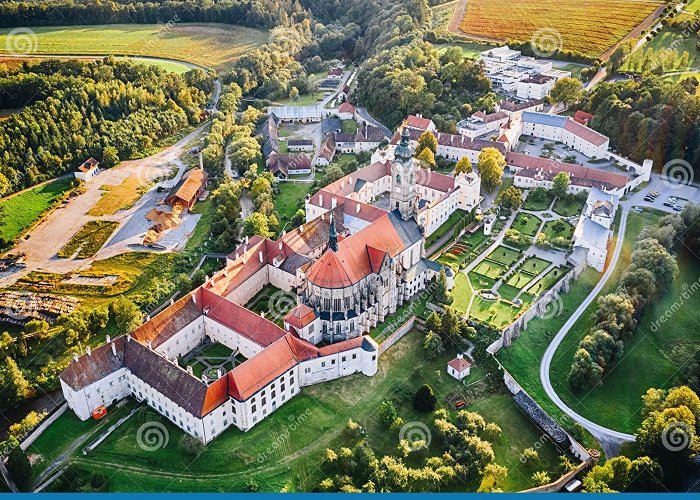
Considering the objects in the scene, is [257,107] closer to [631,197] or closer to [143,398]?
[631,197]

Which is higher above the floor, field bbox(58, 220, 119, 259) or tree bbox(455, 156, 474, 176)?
tree bbox(455, 156, 474, 176)

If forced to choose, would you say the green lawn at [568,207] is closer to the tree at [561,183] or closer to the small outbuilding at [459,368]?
the tree at [561,183]

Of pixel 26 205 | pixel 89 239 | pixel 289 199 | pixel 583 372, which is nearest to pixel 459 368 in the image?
pixel 583 372

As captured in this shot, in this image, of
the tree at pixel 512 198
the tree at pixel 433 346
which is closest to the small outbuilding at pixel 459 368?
the tree at pixel 433 346

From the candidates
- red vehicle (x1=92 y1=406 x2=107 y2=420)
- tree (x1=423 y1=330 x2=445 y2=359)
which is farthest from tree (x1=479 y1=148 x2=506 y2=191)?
red vehicle (x1=92 y1=406 x2=107 y2=420)

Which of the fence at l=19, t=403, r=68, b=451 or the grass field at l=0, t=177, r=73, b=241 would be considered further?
the grass field at l=0, t=177, r=73, b=241

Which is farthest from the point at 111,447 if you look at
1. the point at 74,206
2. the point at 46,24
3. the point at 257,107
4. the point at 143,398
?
the point at 46,24

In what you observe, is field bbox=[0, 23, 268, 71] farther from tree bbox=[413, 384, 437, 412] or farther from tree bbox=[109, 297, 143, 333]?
tree bbox=[413, 384, 437, 412]

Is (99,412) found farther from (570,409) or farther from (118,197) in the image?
(118,197)

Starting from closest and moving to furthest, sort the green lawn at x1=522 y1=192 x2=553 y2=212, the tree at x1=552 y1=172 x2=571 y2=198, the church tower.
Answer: the church tower < the green lawn at x1=522 y1=192 x2=553 y2=212 < the tree at x1=552 y1=172 x2=571 y2=198
